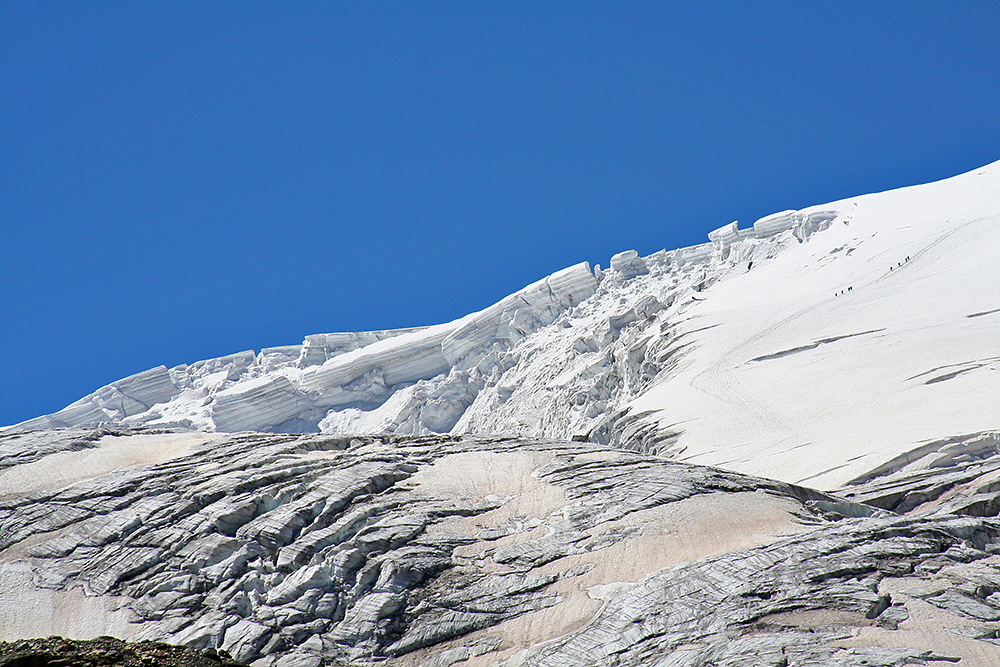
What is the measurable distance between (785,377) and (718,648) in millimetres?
27604

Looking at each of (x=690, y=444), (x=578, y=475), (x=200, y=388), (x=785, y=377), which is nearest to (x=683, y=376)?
(x=785, y=377)

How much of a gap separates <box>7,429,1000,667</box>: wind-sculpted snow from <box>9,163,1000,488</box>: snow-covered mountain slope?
746 centimetres

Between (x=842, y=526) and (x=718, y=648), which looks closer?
(x=718, y=648)

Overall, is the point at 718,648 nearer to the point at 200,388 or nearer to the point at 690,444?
the point at 690,444

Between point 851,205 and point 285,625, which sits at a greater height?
point 851,205

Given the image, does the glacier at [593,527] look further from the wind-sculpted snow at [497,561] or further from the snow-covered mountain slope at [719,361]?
the snow-covered mountain slope at [719,361]

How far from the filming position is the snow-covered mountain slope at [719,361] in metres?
30.8

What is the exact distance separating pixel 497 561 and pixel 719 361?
28.8m

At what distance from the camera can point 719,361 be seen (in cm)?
4322

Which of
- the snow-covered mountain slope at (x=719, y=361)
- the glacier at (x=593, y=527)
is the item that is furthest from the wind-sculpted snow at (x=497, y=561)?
the snow-covered mountain slope at (x=719, y=361)

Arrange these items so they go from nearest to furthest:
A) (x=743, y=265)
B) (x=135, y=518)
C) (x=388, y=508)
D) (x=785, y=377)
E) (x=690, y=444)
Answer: (x=388, y=508) < (x=135, y=518) < (x=690, y=444) < (x=785, y=377) < (x=743, y=265)

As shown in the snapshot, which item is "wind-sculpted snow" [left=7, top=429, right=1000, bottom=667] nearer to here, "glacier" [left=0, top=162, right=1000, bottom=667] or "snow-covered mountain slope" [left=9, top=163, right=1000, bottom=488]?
"glacier" [left=0, top=162, right=1000, bottom=667]

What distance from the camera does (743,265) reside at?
68.8 m

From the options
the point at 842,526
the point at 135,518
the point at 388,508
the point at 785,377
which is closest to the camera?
the point at 842,526
